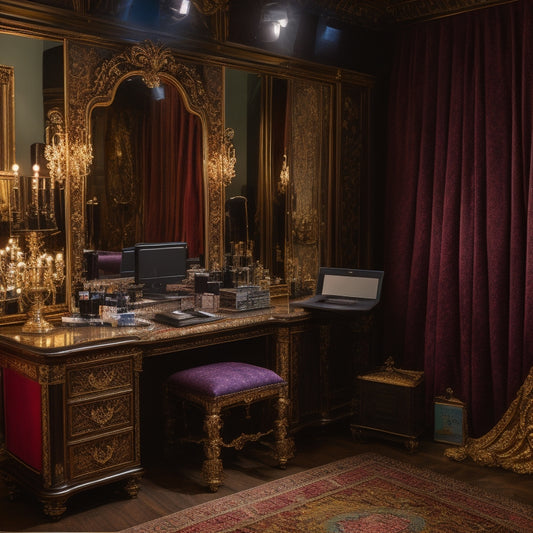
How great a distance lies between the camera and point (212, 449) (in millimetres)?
3625

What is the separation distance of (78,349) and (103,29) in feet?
5.45

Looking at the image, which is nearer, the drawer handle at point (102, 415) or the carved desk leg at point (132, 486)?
the drawer handle at point (102, 415)

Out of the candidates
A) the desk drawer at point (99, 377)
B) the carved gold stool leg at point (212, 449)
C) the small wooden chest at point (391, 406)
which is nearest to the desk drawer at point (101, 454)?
the desk drawer at point (99, 377)

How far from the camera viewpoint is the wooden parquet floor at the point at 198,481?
331cm

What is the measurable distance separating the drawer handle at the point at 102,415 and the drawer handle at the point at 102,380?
11 cm

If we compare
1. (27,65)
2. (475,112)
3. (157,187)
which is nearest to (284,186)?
(157,187)

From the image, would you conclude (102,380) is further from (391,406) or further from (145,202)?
(391,406)

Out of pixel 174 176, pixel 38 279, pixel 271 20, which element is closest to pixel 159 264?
pixel 174 176

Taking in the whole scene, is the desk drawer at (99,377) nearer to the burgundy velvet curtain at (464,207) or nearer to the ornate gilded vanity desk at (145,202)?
the ornate gilded vanity desk at (145,202)

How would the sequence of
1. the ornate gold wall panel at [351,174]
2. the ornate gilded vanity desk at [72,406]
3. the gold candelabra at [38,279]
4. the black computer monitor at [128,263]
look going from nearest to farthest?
the ornate gilded vanity desk at [72,406], the gold candelabra at [38,279], the black computer monitor at [128,263], the ornate gold wall panel at [351,174]

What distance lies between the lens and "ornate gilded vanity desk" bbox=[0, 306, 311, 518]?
3184mm

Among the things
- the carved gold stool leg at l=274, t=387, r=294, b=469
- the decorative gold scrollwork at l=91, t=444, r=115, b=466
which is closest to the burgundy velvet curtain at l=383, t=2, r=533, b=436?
the carved gold stool leg at l=274, t=387, r=294, b=469

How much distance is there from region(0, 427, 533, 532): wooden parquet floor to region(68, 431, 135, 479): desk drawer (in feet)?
0.71

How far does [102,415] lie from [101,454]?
0.61 ft
